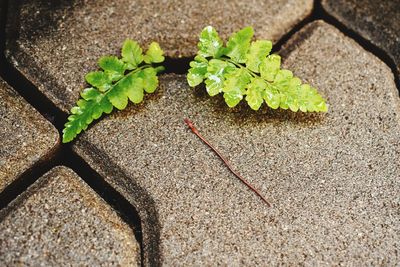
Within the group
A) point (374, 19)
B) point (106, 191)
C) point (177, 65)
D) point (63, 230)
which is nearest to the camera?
point (63, 230)

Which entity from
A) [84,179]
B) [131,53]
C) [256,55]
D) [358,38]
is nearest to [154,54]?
[131,53]

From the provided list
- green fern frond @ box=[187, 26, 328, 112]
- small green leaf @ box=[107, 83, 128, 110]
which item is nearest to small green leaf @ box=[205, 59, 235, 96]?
green fern frond @ box=[187, 26, 328, 112]

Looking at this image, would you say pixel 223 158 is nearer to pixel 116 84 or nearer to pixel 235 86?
pixel 235 86

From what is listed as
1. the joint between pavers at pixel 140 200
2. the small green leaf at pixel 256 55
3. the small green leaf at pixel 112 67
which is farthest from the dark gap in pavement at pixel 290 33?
the joint between pavers at pixel 140 200

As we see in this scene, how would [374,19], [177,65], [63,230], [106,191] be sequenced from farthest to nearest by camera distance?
1. [374,19]
2. [177,65]
3. [106,191]
4. [63,230]

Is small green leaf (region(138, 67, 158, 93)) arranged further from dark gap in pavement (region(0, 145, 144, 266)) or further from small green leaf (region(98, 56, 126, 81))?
dark gap in pavement (region(0, 145, 144, 266))

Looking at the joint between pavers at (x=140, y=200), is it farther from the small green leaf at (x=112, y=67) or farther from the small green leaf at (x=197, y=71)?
the small green leaf at (x=197, y=71)

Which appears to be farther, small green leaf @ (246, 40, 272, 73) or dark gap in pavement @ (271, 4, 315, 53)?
dark gap in pavement @ (271, 4, 315, 53)
